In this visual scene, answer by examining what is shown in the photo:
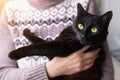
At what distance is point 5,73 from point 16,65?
0.26 feet

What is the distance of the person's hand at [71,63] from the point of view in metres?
0.92

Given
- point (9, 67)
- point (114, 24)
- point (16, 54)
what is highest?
point (16, 54)

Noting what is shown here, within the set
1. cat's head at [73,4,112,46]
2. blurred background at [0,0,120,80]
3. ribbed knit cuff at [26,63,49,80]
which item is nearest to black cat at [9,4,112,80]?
cat's head at [73,4,112,46]

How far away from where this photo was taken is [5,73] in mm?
1050

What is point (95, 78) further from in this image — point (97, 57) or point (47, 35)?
point (47, 35)

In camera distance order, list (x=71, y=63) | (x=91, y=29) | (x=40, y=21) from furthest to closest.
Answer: (x=40, y=21), (x=71, y=63), (x=91, y=29)

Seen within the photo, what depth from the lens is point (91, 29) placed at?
2.74 ft

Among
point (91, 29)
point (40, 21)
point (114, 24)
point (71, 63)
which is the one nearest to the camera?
point (91, 29)

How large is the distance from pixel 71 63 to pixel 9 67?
27cm

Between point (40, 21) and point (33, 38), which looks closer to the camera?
point (33, 38)

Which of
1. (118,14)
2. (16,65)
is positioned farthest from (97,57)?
(118,14)

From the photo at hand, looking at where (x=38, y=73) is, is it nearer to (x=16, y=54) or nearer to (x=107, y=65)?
(x=16, y=54)

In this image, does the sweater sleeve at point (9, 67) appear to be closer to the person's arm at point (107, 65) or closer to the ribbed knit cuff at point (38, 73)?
the ribbed knit cuff at point (38, 73)

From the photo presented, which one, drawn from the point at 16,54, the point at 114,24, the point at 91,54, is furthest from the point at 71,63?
the point at 114,24
